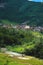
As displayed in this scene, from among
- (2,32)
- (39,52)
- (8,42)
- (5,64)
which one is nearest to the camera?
(5,64)

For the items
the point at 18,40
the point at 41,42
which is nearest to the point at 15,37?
the point at 18,40

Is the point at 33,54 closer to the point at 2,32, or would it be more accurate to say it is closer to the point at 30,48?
the point at 30,48

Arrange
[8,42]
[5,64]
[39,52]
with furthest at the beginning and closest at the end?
[8,42] < [39,52] < [5,64]

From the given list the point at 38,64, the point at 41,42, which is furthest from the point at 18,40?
the point at 38,64

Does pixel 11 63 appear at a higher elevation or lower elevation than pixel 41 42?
higher

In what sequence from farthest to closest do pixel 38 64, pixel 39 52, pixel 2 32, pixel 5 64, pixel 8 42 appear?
pixel 2 32 < pixel 8 42 < pixel 39 52 < pixel 38 64 < pixel 5 64

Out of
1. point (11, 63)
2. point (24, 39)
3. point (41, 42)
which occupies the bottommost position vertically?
point (24, 39)

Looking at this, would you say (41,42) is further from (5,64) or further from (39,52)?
(5,64)

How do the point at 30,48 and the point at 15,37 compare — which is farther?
the point at 15,37

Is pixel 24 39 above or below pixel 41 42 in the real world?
below
